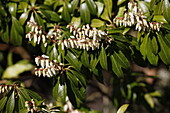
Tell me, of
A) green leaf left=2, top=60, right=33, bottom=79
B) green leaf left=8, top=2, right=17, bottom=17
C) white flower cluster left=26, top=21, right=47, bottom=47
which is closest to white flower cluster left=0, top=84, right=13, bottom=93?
white flower cluster left=26, top=21, right=47, bottom=47

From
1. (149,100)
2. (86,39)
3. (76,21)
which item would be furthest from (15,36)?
(149,100)

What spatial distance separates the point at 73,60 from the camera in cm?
146

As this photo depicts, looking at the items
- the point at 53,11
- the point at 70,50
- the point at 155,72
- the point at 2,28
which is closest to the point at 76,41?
the point at 70,50

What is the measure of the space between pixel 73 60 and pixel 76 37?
14 cm

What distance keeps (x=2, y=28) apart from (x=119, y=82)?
115 cm

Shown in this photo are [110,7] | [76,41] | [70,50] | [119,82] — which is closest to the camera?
[76,41]

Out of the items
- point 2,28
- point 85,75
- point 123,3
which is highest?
point 123,3

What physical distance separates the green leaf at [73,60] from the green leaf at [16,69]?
1.16 meters

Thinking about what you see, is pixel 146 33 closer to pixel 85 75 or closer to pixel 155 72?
pixel 85 75

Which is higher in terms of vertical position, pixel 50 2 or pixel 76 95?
pixel 50 2

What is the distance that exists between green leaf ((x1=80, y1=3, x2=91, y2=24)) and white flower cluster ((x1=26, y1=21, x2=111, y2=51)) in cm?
14

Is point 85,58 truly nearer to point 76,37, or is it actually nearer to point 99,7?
point 76,37

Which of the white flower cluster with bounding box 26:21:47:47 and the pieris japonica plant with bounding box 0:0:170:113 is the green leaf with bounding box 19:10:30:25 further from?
the white flower cluster with bounding box 26:21:47:47

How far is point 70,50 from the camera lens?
1.48 m
